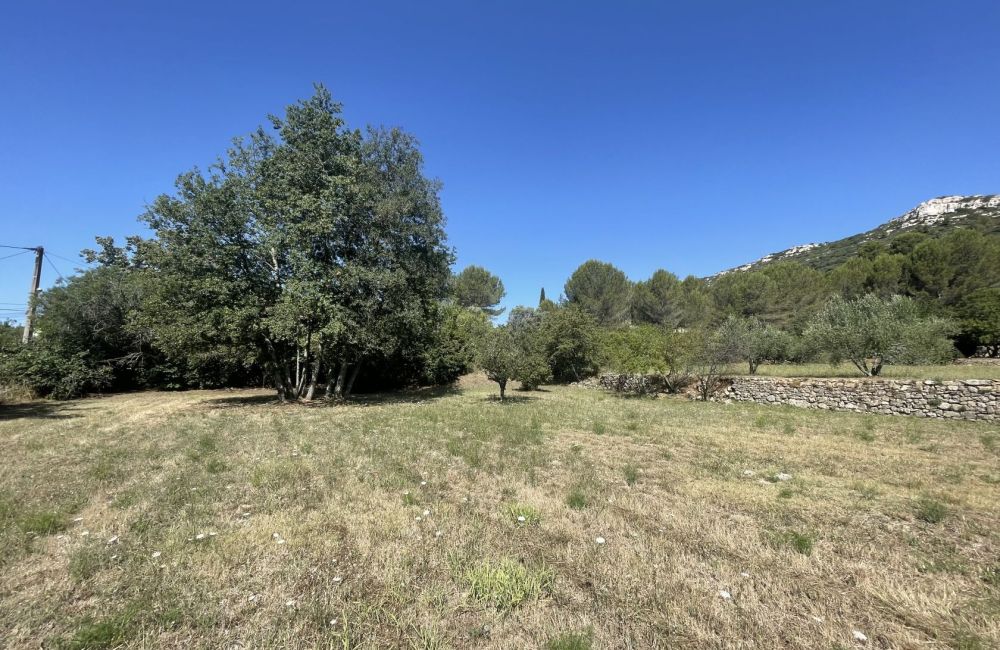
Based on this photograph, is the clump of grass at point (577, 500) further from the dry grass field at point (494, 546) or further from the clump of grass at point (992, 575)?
the clump of grass at point (992, 575)

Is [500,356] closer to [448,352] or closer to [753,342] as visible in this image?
[448,352]

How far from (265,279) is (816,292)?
167 feet

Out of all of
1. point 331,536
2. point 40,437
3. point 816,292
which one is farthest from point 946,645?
point 816,292

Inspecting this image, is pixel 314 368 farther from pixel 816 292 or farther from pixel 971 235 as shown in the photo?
pixel 971 235

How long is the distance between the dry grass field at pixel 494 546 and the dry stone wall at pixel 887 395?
19.3ft

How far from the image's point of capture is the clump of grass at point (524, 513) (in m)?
4.71

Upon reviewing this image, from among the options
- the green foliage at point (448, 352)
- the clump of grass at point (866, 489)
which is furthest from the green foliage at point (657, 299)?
the clump of grass at point (866, 489)

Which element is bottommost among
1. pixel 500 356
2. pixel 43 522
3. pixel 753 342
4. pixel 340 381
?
pixel 43 522

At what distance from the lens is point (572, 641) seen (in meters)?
2.68

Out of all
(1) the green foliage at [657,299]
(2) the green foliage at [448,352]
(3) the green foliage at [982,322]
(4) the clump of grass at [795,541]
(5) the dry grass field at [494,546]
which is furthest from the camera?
(1) the green foliage at [657,299]

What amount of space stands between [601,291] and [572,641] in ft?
155

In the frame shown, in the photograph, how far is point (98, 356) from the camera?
2158 centimetres

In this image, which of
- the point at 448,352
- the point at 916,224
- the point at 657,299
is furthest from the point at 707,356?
the point at 916,224

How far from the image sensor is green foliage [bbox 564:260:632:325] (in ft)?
154
